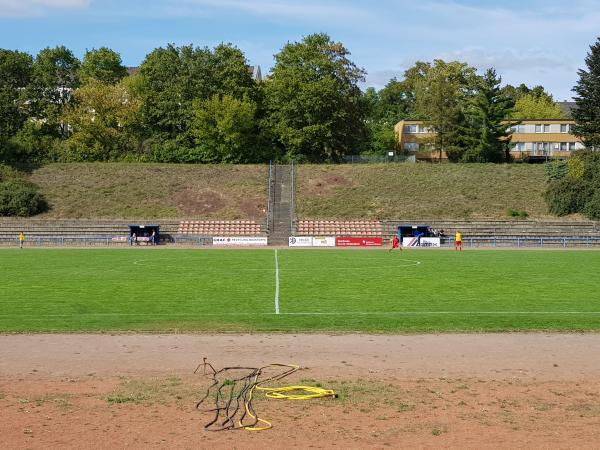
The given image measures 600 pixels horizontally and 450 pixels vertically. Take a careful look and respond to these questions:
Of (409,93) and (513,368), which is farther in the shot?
(409,93)

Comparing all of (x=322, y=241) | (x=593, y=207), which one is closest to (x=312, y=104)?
→ (x=322, y=241)

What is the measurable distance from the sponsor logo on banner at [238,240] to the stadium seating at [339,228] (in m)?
6.15

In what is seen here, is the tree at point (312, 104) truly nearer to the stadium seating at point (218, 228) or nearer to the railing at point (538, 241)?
the stadium seating at point (218, 228)

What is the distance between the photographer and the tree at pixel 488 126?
3737 inches

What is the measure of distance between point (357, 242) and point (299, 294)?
3853cm

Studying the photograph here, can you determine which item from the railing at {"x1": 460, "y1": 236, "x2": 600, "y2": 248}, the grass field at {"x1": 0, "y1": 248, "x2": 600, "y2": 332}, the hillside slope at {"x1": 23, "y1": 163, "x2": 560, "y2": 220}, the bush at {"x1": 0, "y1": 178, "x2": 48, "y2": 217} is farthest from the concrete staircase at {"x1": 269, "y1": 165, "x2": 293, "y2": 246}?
the bush at {"x1": 0, "y1": 178, "x2": 48, "y2": 217}

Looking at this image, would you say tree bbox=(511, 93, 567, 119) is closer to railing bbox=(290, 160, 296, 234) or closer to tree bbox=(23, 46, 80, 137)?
railing bbox=(290, 160, 296, 234)

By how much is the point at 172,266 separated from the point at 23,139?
6323 cm

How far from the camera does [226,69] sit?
96.7 m

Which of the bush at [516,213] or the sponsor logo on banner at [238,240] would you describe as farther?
the bush at [516,213]

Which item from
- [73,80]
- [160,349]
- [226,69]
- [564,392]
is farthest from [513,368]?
[73,80]

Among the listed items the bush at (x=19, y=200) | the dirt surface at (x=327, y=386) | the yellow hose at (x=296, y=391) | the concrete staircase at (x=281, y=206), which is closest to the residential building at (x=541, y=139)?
the concrete staircase at (x=281, y=206)

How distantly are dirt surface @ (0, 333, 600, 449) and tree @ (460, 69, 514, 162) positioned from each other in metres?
79.4

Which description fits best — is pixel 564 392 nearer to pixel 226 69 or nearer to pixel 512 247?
pixel 512 247
